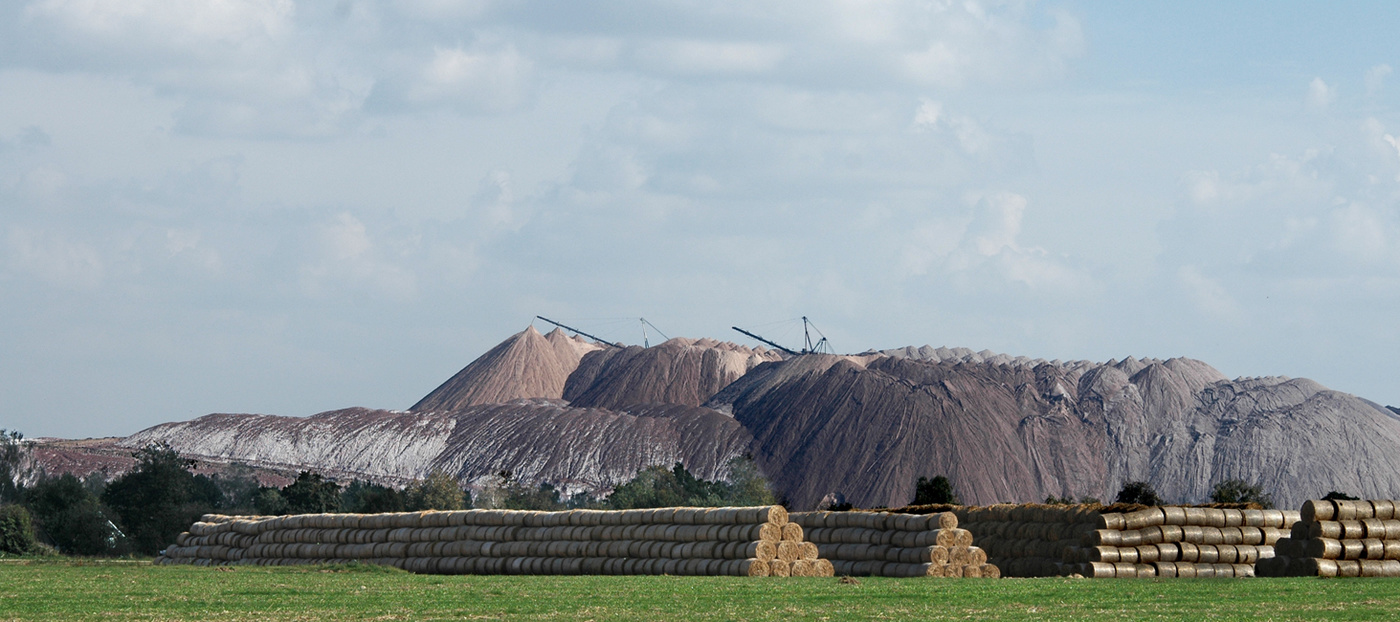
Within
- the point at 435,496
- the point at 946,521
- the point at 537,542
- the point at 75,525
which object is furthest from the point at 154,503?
the point at 946,521

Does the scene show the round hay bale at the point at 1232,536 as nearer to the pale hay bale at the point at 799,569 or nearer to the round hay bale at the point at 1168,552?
the round hay bale at the point at 1168,552

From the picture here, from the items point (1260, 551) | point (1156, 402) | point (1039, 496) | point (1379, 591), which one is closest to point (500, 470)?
point (1039, 496)

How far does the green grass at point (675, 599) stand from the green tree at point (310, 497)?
45554 mm

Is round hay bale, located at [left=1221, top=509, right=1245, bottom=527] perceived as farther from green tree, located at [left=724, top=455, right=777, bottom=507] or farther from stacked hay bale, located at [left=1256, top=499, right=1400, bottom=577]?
green tree, located at [left=724, top=455, right=777, bottom=507]

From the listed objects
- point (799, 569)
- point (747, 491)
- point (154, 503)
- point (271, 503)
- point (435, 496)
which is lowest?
point (799, 569)

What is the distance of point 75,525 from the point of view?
55.9 m

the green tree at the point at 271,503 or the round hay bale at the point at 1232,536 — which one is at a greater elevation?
the green tree at the point at 271,503

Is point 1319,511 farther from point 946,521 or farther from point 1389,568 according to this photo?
point 946,521

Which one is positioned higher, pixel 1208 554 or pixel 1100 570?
pixel 1208 554

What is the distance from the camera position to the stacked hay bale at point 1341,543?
974 inches

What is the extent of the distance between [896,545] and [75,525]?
39.7 metres

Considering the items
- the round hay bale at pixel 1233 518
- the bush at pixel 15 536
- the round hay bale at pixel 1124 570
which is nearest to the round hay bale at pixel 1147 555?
the round hay bale at pixel 1124 570

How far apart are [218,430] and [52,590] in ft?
455

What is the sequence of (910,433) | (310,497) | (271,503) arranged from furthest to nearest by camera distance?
1. (910,433)
2. (271,503)
3. (310,497)
